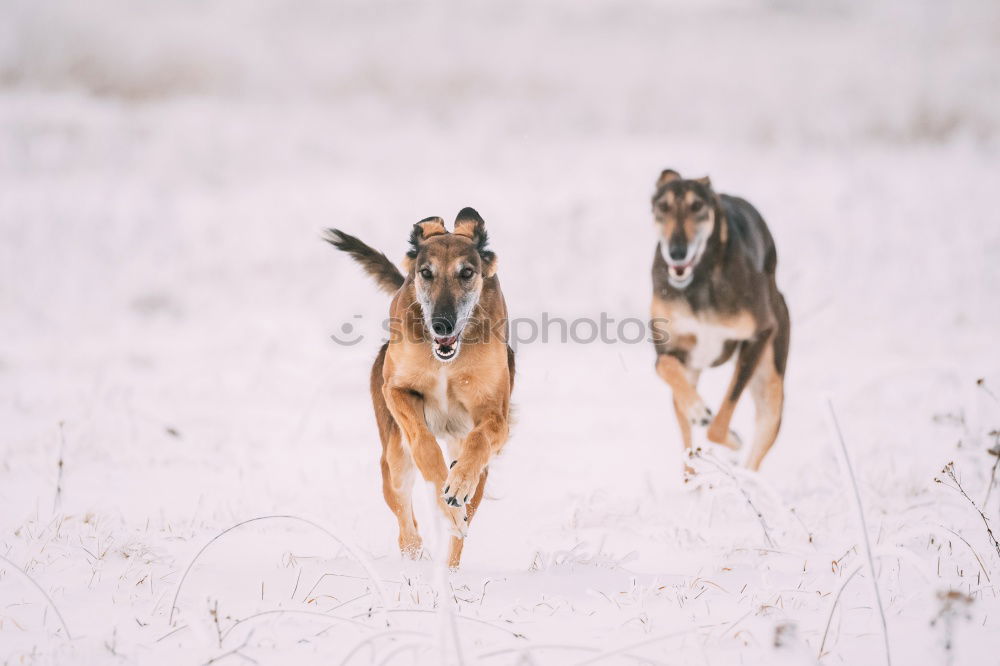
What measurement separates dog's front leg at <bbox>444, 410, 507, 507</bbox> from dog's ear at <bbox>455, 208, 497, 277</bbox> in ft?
2.90

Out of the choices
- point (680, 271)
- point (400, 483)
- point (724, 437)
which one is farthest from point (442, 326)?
point (724, 437)

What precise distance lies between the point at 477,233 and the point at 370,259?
899mm

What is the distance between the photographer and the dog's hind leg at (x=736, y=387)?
6785 mm

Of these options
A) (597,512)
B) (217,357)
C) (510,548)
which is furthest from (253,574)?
(217,357)

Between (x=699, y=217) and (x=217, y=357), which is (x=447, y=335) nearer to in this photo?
(x=699, y=217)

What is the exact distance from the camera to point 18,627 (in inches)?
126

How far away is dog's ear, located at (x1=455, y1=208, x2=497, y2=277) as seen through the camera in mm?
5051

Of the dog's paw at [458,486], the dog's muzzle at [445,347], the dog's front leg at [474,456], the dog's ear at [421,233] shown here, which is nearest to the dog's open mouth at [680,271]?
the dog's ear at [421,233]

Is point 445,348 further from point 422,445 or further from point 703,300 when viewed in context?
point 703,300

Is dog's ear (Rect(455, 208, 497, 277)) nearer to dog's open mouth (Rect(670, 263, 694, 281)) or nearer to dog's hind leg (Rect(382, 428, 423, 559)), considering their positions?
dog's hind leg (Rect(382, 428, 423, 559))

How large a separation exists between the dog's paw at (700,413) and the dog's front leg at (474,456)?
2290 mm

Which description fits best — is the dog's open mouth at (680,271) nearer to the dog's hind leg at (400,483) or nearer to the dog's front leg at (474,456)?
the dog's front leg at (474,456)

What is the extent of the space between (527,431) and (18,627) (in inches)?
298

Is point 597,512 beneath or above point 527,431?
beneath
